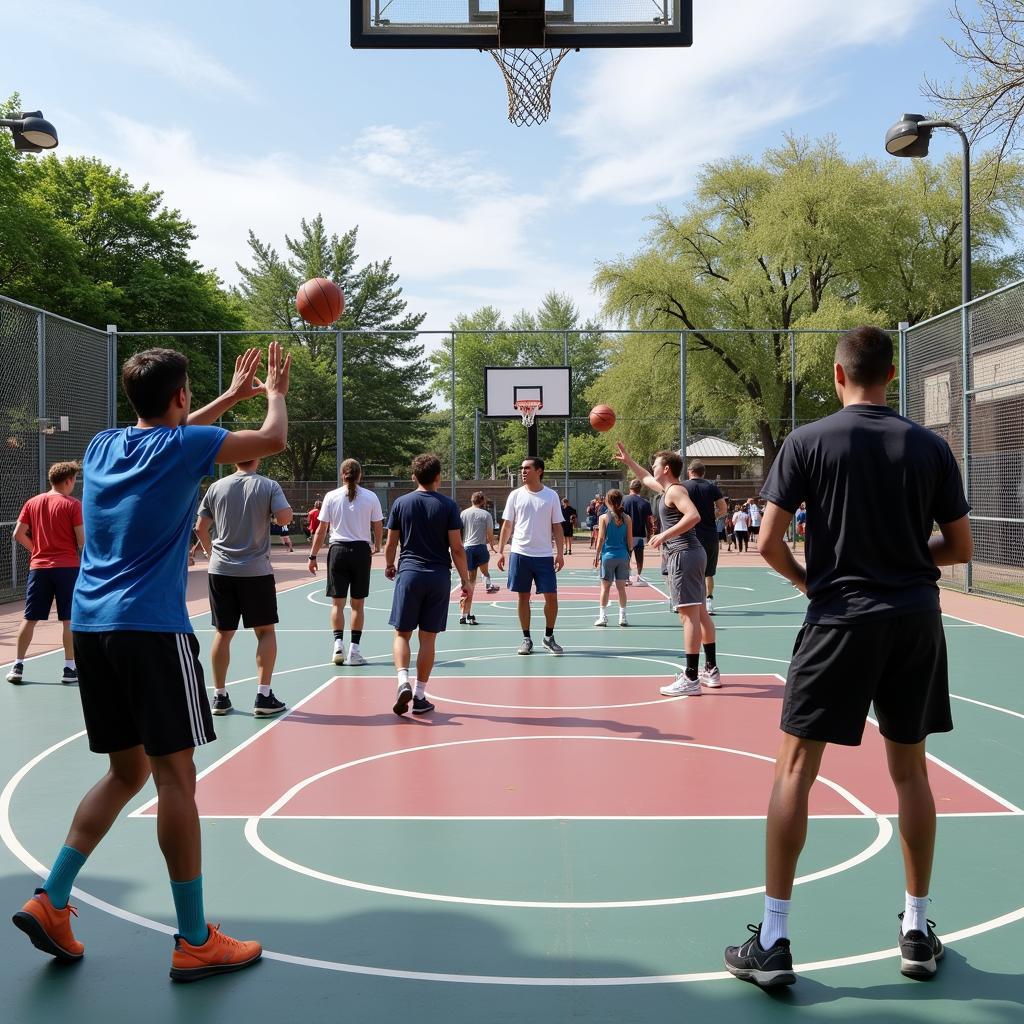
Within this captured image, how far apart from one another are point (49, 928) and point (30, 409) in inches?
543

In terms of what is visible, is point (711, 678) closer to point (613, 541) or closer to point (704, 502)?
point (704, 502)

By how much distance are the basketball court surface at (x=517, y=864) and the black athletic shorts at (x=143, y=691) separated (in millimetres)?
800

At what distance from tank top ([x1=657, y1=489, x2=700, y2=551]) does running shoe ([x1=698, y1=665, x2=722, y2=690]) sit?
1064 millimetres

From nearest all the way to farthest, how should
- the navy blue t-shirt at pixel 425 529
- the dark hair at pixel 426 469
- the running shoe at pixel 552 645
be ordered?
the navy blue t-shirt at pixel 425 529, the dark hair at pixel 426 469, the running shoe at pixel 552 645

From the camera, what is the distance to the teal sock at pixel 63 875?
3.38m

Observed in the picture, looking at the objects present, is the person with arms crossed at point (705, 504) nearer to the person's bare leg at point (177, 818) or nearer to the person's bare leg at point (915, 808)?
the person's bare leg at point (915, 808)

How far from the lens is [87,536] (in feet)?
11.0

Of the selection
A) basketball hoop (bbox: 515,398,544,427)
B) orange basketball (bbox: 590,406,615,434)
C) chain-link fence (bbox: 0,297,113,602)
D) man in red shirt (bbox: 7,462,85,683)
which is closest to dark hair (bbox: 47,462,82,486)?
man in red shirt (bbox: 7,462,85,683)

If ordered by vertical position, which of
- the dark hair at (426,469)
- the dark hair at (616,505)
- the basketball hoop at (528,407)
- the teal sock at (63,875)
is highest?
the basketball hoop at (528,407)

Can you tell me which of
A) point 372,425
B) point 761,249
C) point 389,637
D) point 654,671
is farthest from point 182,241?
point 654,671

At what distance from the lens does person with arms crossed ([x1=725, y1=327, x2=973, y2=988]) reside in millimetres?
3133

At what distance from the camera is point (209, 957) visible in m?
3.28

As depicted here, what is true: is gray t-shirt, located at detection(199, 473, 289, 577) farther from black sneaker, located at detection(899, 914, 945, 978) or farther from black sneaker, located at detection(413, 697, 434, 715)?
black sneaker, located at detection(899, 914, 945, 978)

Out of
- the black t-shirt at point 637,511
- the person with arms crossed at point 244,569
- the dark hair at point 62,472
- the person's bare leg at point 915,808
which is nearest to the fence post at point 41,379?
the dark hair at point 62,472
